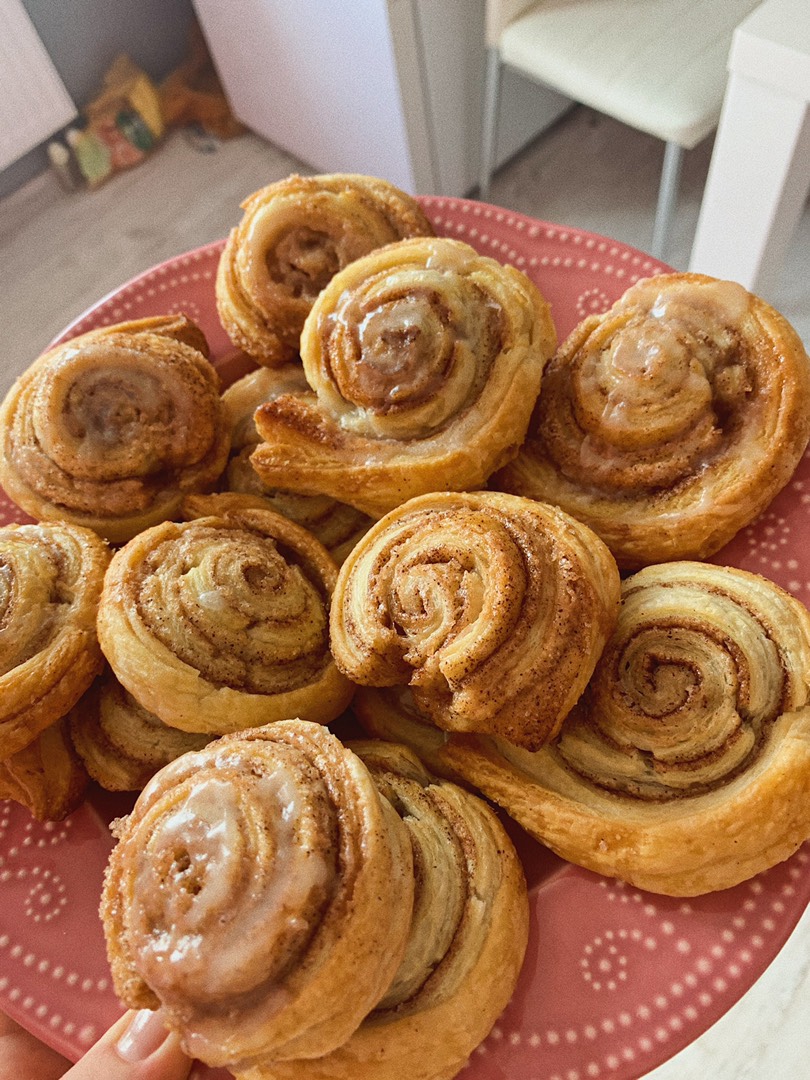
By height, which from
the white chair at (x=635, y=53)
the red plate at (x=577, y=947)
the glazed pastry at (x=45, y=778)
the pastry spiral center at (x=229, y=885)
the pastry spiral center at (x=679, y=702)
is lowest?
the white chair at (x=635, y=53)

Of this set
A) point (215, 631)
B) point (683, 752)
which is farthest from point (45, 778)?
point (683, 752)

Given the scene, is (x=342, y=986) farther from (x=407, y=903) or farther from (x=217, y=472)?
(x=217, y=472)

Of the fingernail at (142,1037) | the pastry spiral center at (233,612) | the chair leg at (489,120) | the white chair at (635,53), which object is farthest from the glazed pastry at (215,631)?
the chair leg at (489,120)

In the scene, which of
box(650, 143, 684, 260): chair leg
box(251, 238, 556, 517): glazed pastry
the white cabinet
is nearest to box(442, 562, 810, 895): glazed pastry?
box(251, 238, 556, 517): glazed pastry

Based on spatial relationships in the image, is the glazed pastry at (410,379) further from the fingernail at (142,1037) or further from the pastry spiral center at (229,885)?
the fingernail at (142,1037)

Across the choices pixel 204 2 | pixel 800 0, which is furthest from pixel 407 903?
pixel 204 2
